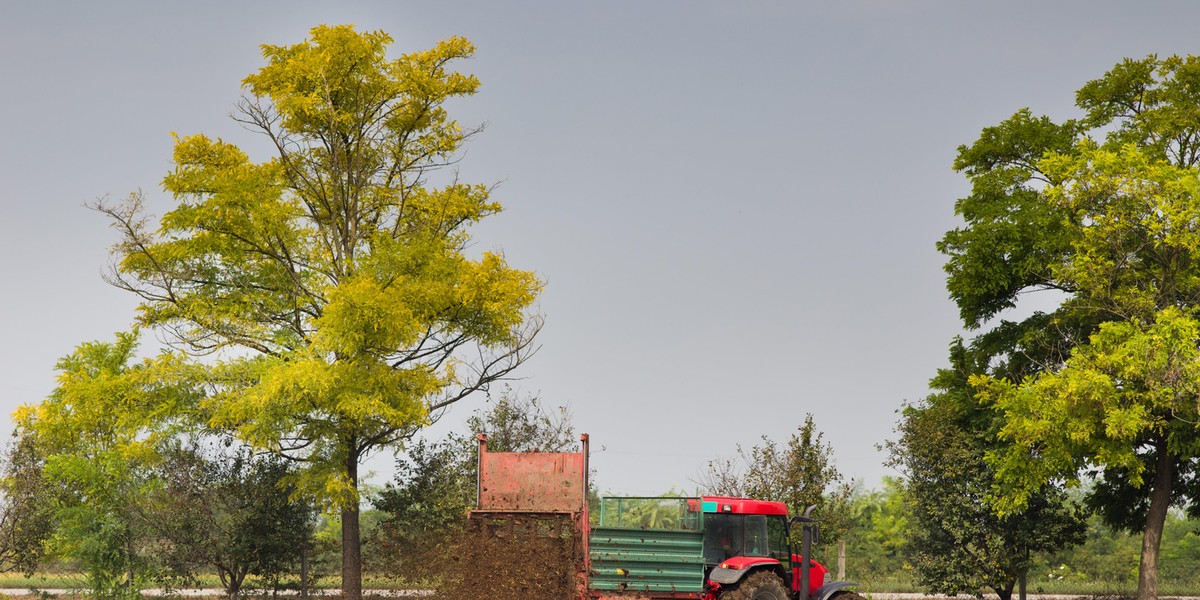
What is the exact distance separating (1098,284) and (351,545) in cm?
1806

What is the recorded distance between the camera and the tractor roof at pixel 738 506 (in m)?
18.1

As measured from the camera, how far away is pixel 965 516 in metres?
28.4

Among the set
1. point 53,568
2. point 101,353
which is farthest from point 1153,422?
point 53,568

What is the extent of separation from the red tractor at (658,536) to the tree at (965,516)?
10.4m

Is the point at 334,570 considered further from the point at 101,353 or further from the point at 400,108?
the point at 400,108

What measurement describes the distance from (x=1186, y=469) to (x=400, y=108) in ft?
73.6

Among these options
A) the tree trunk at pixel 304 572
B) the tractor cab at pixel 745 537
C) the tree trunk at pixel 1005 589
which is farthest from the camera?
the tree trunk at pixel 1005 589

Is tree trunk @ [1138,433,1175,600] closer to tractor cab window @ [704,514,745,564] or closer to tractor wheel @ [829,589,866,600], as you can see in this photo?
tractor wheel @ [829,589,866,600]

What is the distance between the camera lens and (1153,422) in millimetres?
26641

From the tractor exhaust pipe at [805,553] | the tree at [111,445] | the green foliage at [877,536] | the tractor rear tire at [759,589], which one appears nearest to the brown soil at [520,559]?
the tractor rear tire at [759,589]

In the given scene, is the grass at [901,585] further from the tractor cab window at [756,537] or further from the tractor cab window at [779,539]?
the tractor cab window at [756,537]

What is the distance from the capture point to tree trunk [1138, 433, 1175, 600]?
28328 millimetres

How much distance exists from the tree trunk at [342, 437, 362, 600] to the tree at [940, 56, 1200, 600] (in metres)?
14.6

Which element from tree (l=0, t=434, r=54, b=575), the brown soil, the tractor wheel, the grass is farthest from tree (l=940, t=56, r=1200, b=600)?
tree (l=0, t=434, r=54, b=575)
